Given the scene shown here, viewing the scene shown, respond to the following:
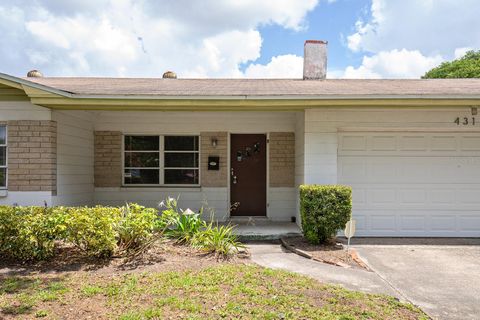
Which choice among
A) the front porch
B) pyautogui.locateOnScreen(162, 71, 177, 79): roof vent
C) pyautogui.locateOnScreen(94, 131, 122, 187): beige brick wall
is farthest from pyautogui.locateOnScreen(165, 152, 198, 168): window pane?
pyautogui.locateOnScreen(162, 71, 177, 79): roof vent

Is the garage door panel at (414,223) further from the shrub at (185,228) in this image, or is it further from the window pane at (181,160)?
the window pane at (181,160)

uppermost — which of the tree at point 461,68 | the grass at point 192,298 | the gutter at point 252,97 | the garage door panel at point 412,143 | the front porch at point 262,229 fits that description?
the tree at point 461,68

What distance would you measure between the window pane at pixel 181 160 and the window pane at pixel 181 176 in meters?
0.13

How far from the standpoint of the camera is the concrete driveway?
4.17m

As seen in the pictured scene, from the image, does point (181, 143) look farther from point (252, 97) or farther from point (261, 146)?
point (252, 97)

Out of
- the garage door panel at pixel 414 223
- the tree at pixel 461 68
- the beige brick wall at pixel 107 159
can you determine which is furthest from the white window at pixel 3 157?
the tree at pixel 461 68

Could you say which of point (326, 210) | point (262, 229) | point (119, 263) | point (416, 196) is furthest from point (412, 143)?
point (119, 263)

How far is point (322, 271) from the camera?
537 cm

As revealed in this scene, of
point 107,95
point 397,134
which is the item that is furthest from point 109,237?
point 397,134

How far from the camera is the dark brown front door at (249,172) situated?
9672 mm

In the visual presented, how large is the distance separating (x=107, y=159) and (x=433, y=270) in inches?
304

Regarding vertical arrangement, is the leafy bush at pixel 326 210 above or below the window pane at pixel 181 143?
below

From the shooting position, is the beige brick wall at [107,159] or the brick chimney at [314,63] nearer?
the beige brick wall at [107,159]

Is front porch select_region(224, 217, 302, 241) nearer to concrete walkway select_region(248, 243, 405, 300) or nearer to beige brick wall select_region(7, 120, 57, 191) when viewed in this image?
concrete walkway select_region(248, 243, 405, 300)
